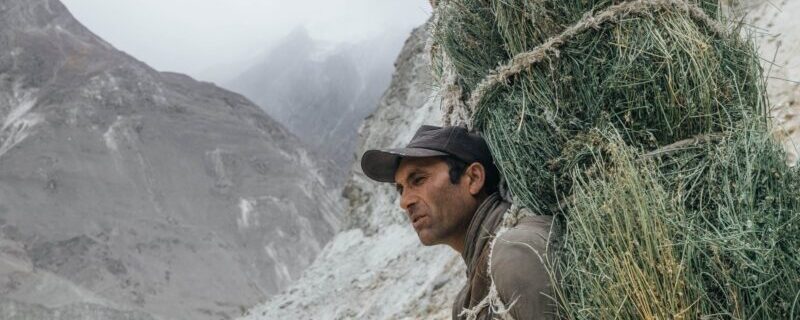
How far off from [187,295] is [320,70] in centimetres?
7043

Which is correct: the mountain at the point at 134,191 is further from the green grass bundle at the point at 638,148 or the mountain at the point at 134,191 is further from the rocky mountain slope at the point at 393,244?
the green grass bundle at the point at 638,148

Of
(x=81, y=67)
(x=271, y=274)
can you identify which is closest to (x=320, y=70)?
(x=81, y=67)

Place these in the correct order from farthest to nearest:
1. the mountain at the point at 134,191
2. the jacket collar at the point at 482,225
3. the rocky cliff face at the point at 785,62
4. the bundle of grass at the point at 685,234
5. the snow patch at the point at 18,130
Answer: the snow patch at the point at 18,130 < the mountain at the point at 134,191 < the rocky cliff face at the point at 785,62 < the jacket collar at the point at 482,225 < the bundle of grass at the point at 685,234

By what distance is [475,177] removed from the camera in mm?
2150

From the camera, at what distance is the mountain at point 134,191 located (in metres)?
44.3

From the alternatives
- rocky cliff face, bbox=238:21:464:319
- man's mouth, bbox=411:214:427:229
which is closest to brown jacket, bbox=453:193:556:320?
man's mouth, bbox=411:214:427:229

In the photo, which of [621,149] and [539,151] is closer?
[621,149]

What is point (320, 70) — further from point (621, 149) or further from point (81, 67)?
point (621, 149)

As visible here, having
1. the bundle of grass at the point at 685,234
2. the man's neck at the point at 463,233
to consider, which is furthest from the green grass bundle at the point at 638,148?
the man's neck at the point at 463,233

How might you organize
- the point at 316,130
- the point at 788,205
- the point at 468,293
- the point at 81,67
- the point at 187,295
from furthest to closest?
the point at 316,130
the point at 81,67
the point at 187,295
the point at 468,293
the point at 788,205

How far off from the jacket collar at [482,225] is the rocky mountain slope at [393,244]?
2.91ft

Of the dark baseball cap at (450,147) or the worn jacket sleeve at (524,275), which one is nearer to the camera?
the worn jacket sleeve at (524,275)

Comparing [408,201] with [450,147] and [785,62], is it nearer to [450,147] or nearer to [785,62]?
[450,147]

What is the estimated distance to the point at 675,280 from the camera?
4.91ft
